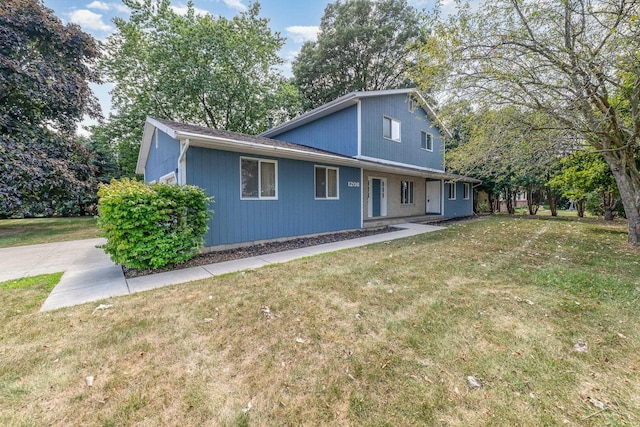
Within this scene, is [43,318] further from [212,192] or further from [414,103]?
[414,103]

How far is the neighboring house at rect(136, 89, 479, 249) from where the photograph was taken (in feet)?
22.5

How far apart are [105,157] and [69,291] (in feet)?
66.8

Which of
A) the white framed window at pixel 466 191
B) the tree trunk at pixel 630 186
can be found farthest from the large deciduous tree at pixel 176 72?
the tree trunk at pixel 630 186

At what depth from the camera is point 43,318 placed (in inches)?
127

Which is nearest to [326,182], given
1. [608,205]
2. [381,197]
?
[381,197]

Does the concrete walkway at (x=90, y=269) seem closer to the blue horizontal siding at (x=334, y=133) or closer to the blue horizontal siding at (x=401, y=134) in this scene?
the blue horizontal siding at (x=334, y=133)

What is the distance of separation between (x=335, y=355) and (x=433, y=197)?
16117 mm

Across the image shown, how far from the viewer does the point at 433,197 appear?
16703 mm

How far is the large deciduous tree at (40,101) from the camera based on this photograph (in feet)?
34.5

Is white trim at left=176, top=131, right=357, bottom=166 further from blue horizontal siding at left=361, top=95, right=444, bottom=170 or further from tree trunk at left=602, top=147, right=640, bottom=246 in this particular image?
tree trunk at left=602, top=147, right=640, bottom=246

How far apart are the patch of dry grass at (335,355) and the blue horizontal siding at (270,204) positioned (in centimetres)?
283

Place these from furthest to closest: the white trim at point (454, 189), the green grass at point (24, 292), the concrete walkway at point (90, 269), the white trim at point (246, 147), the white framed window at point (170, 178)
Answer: the white trim at point (454, 189)
the white framed window at point (170, 178)
the white trim at point (246, 147)
the concrete walkway at point (90, 269)
the green grass at point (24, 292)

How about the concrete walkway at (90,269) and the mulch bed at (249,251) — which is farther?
the mulch bed at (249,251)

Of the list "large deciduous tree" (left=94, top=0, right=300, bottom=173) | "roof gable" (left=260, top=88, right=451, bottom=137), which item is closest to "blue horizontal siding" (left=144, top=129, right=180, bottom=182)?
"roof gable" (left=260, top=88, right=451, bottom=137)
